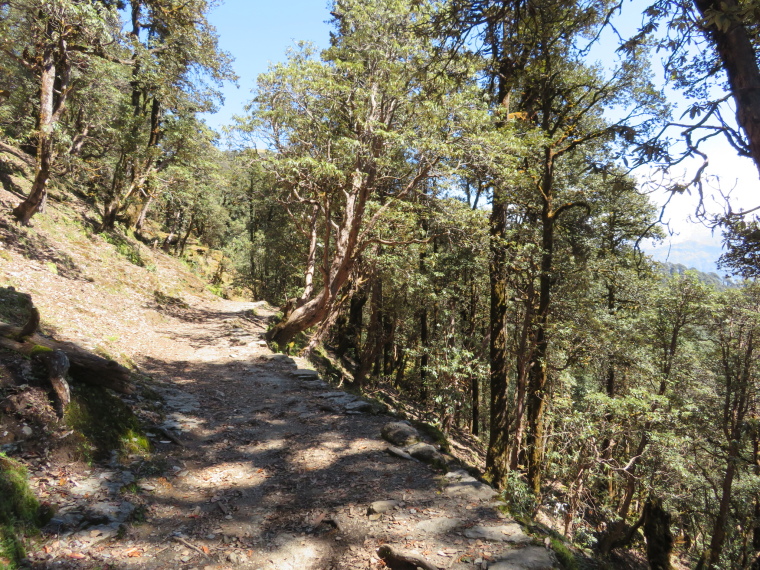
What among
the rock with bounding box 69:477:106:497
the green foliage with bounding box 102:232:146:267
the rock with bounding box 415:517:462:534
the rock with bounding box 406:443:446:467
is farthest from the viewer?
the green foliage with bounding box 102:232:146:267

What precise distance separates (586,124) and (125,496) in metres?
13.0

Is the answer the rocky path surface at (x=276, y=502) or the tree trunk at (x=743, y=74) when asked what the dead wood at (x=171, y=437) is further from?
the tree trunk at (x=743, y=74)

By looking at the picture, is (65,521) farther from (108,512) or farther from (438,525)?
(438,525)

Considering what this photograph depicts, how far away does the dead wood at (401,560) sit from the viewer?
333 centimetres

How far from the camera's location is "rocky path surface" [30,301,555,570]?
337cm

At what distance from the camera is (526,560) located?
11.4ft

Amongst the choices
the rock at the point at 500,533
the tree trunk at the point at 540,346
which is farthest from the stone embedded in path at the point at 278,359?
the rock at the point at 500,533

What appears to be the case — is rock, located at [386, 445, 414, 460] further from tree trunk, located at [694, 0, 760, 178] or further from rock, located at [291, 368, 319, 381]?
tree trunk, located at [694, 0, 760, 178]

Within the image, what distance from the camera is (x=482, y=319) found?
19.9 meters

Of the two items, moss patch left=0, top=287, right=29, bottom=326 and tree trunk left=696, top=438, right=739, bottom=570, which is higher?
moss patch left=0, top=287, right=29, bottom=326

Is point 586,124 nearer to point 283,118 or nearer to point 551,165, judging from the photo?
point 551,165

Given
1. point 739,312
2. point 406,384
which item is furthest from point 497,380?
point 406,384

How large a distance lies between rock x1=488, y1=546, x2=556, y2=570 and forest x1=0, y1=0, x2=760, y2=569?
1177 mm

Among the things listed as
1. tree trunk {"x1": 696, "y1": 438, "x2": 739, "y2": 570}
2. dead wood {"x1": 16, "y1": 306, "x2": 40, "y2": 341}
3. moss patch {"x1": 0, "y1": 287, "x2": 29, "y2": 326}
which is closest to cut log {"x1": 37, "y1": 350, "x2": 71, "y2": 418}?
dead wood {"x1": 16, "y1": 306, "x2": 40, "y2": 341}
